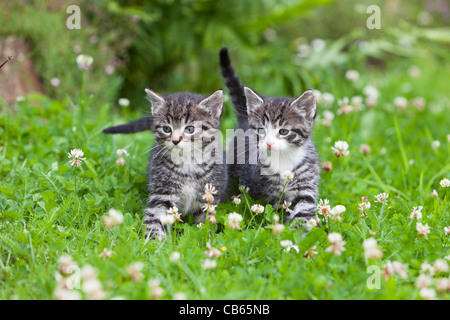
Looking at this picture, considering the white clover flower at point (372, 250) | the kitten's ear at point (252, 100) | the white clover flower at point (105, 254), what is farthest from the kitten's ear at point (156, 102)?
the white clover flower at point (372, 250)

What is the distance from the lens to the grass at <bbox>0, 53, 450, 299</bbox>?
8.73 ft

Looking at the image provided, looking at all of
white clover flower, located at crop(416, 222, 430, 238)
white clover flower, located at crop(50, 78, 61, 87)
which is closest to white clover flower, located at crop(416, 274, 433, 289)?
white clover flower, located at crop(416, 222, 430, 238)

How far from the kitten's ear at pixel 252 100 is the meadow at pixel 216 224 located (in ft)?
2.14

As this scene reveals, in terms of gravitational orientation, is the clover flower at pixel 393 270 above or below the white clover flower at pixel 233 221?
below

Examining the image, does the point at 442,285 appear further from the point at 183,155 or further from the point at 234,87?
the point at 234,87

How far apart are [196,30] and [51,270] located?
178 inches

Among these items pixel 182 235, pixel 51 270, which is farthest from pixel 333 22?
pixel 51 270

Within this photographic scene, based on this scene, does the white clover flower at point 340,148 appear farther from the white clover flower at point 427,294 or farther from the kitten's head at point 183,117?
the white clover flower at point 427,294

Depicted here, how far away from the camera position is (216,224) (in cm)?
337

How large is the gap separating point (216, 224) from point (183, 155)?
0.60 meters

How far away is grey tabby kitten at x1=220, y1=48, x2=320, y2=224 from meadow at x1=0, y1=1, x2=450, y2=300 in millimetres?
143

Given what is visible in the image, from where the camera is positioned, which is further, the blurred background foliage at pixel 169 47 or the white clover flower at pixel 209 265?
the blurred background foliage at pixel 169 47

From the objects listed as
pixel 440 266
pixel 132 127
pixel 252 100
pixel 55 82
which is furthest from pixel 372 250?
pixel 55 82

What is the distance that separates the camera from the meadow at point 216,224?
2.64 meters
